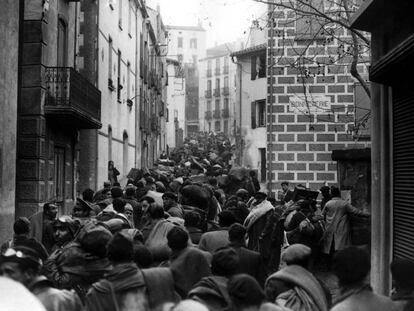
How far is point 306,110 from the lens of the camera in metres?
18.0

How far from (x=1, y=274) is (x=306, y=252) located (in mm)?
2371

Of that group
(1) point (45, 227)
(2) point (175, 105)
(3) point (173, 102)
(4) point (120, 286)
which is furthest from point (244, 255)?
(2) point (175, 105)

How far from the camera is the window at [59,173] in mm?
16594

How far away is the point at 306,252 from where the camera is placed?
5395 mm

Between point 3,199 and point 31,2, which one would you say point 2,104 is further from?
point 31,2

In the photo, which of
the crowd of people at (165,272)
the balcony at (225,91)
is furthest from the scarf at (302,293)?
the balcony at (225,91)

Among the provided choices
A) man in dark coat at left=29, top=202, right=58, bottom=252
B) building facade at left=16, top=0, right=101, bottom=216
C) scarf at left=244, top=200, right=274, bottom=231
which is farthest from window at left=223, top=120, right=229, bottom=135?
man in dark coat at left=29, top=202, right=58, bottom=252

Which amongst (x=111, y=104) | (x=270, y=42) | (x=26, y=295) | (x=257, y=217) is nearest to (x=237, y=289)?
(x=26, y=295)

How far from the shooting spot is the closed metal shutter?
8820mm

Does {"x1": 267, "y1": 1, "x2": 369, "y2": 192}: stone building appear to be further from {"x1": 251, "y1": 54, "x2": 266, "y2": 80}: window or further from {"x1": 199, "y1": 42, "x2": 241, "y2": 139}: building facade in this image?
{"x1": 199, "y1": 42, "x2": 241, "y2": 139}: building facade

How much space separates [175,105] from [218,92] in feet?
34.3

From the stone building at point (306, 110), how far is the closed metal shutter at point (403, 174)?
8169mm

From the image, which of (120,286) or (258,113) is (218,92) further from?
(120,286)

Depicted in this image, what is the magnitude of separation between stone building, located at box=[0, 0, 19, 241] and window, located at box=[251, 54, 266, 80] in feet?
79.6
